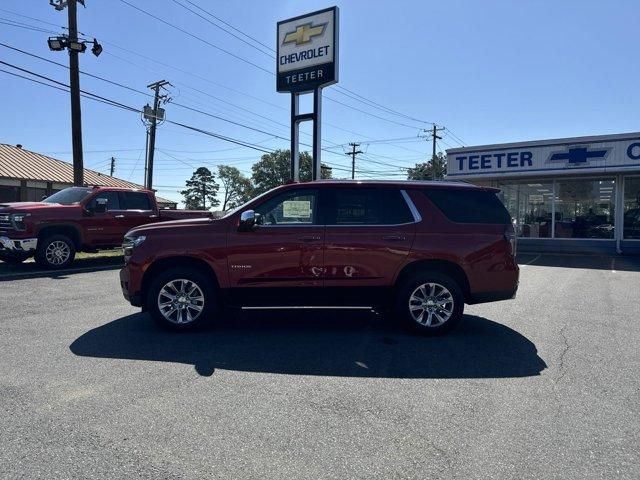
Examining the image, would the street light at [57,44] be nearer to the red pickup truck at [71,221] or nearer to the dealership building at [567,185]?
the red pickup truck at [71,221]

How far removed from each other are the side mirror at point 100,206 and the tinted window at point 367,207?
8.16 metres

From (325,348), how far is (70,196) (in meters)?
10.2

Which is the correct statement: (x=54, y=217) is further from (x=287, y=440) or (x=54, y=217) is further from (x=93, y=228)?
(x=287, y=440)

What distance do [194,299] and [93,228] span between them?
7857 millimetres

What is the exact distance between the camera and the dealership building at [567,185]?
1936 centimetres

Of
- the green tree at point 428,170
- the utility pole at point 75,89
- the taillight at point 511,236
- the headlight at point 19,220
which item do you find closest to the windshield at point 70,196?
the headlight at point 19,220

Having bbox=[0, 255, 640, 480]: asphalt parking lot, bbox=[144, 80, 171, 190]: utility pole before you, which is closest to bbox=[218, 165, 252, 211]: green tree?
bbox=[144, 80, 171, 190]: utility pole

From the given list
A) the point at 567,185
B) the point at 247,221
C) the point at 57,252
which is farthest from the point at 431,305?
the point at 567,185

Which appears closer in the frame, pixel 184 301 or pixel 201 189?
pixel 184 301

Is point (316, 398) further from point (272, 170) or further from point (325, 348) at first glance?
point (272, 170)

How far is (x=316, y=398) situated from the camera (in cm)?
416

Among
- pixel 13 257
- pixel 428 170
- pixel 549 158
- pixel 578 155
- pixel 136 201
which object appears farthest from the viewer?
pixel 428 170

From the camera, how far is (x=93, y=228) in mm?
12758

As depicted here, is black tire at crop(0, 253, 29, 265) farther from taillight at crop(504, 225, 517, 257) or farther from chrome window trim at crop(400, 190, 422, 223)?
taillight at crop(504, 225, 517, 257)
